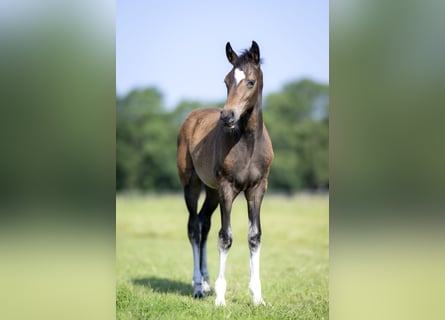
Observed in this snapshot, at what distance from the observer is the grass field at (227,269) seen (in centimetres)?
570

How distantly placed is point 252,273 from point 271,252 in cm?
705

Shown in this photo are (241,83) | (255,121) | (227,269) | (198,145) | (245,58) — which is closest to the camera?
(241,83)

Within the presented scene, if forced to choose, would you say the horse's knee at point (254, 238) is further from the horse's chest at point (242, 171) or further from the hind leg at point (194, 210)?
the hind leg at point (194, 210)

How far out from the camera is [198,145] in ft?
23.7

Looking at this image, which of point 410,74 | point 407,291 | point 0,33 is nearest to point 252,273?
point 407,291

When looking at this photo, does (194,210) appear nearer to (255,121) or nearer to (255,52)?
(255,121)

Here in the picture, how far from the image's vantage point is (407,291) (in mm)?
3611

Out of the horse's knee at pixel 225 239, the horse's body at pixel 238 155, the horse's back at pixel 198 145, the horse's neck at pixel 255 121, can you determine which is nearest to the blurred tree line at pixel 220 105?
the horse's back at pixel 198 145

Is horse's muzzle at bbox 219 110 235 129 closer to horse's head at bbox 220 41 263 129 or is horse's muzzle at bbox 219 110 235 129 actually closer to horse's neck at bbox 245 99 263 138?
horse's head at bbox 220 41 263 129

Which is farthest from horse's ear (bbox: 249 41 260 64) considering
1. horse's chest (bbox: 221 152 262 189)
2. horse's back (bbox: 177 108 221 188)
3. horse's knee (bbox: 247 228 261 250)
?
horse's knee (bbox: 247 228 261 250)

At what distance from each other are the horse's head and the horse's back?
1.23m

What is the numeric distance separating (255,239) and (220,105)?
36.3 meters

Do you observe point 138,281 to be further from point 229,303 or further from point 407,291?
point 407,291

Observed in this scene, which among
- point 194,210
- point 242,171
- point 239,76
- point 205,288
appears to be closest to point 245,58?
point 239,76
